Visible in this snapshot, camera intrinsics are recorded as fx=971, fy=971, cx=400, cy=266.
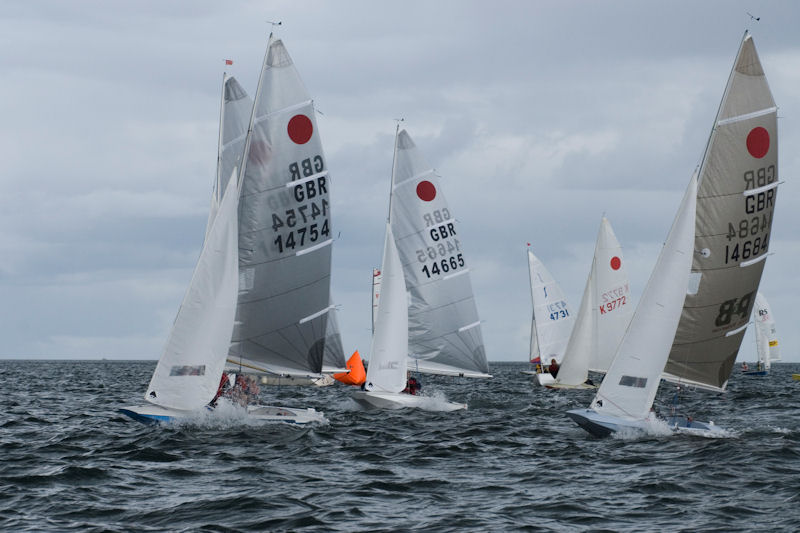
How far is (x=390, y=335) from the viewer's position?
27.7m

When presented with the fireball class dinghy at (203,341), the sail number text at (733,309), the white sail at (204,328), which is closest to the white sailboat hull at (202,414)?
the fireball class dinghy at (203,341)

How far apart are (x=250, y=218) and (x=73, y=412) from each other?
11.1m

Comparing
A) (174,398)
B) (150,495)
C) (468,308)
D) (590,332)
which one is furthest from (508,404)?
(150,495)

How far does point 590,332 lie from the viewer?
142 feet

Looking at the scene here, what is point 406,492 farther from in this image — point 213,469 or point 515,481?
point 213,469

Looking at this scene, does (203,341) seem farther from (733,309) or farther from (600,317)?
(600,317)

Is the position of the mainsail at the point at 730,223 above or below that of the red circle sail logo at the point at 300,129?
below

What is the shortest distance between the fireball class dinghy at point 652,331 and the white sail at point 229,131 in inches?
443

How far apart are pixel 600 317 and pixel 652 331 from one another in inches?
966

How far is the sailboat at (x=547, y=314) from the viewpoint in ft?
179

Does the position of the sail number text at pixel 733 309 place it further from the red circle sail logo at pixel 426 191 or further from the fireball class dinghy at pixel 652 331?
the red circle sail logo at pixel 426 191

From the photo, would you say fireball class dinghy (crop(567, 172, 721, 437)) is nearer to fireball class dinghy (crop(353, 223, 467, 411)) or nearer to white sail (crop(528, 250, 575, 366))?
fireball class dinghy (crop(353, 223, 467, 411))

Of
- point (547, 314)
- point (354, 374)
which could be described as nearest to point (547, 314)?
point (547, 314)

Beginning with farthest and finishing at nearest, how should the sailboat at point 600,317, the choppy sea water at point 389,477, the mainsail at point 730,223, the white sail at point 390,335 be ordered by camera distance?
the sailboat at point 600,317 < the white sail at point 390,335 < the mainsail at point 730,223 < the choppy sea water at point 389,477
